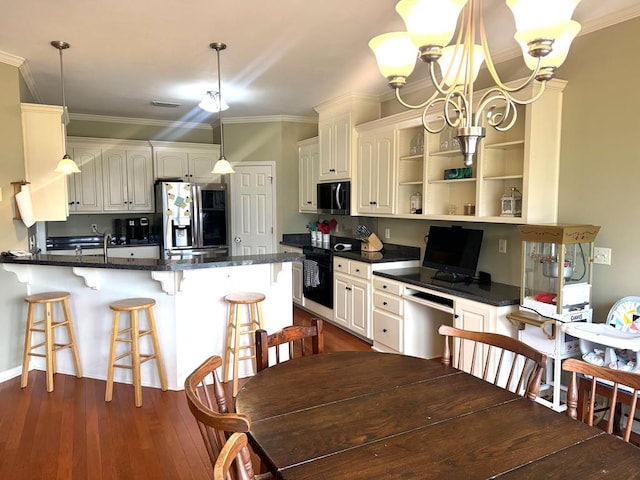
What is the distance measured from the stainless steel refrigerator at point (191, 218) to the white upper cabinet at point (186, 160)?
272 mm

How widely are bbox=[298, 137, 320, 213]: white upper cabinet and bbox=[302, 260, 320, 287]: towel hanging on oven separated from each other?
0.92 metres

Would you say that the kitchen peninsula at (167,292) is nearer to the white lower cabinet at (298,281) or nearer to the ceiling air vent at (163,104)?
the white lower cabinet at (298,281)

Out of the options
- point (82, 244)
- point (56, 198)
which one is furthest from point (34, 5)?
point (82, 244)

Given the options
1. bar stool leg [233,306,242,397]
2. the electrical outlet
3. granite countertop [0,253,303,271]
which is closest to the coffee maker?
granite countertop [0,253,303,271]

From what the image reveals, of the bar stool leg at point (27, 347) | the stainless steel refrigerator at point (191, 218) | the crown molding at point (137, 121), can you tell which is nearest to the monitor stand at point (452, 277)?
the bar stool leg at point (27, 347)

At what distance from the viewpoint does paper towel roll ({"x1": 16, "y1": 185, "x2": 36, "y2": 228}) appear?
11.7 ft

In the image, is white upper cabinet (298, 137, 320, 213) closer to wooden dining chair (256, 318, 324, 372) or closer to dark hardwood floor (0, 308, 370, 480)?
dark hardwood floor (0, 308, 370, 480)

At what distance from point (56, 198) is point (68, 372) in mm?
1515

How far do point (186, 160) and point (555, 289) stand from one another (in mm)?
5130

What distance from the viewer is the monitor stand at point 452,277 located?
3592 millimetres

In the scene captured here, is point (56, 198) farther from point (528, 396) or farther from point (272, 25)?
point (528, 396)

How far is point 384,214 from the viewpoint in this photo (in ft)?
14.6

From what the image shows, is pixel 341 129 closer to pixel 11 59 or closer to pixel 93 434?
pixel 11 59

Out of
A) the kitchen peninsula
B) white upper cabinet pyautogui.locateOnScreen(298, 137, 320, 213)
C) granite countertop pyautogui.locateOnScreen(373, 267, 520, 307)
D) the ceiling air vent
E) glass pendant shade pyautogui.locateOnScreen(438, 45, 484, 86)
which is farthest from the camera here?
white upper cabinet pyautogui.locateOnScreen(298, 137, 320, 213)
